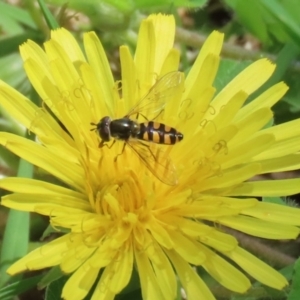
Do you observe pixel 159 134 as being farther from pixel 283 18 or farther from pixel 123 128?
pixel 283 18

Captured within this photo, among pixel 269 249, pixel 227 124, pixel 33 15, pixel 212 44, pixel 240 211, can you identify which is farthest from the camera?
pixel 33 15

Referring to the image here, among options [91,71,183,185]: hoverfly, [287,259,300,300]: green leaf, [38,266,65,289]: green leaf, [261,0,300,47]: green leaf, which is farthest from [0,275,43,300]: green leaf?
[261,0,300,47]: green leaf

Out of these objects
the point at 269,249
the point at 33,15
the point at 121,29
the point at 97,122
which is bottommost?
the point at 269,249

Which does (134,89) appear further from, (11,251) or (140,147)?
(11,251)

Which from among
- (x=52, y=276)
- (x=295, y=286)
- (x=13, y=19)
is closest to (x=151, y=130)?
(x=52, y=276)

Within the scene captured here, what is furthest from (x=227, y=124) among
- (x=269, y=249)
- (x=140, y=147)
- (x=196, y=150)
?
(x=269, y=249)
